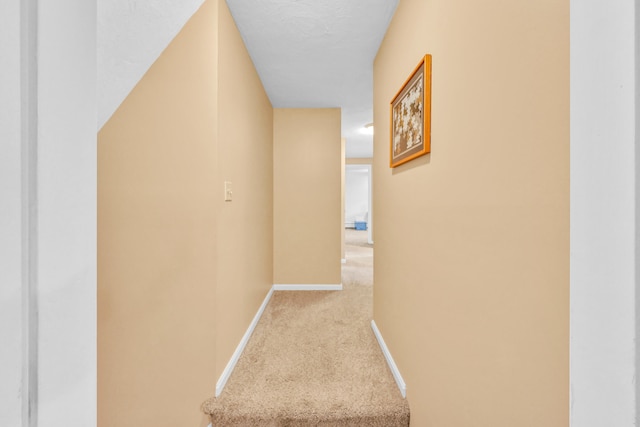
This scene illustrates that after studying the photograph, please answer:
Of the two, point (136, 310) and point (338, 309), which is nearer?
point (136, 310)

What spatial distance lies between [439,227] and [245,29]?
1.96 meters

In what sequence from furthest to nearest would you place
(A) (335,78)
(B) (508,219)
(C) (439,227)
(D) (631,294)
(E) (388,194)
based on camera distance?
(A) (335,78)
(E) (388,194)
(C) (439,227)
(B) (508,219)
(D) (631,294)

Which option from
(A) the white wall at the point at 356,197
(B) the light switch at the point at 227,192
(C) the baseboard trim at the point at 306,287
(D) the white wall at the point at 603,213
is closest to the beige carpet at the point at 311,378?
(C) the baseboard trim at the point at 306,287

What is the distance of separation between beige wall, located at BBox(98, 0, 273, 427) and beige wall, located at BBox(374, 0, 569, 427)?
3.59 feet

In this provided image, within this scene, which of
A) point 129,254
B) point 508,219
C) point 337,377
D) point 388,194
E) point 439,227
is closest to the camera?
point 508,219

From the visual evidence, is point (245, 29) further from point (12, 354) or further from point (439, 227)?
point (12, 354)

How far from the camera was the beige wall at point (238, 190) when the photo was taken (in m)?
1.59

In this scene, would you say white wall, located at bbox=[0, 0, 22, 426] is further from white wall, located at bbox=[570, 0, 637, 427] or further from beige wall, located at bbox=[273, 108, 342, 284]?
beige wall, located at bbox=[273, 108, 342, 284]

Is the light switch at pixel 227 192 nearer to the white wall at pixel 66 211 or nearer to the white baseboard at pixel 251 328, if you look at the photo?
the white baseboard at pixel 251 328

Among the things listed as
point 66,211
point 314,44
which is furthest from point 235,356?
point 314,44

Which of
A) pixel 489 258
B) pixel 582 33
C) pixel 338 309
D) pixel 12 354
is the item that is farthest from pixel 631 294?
pixel 338 309

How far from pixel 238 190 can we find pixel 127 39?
1.08 meters

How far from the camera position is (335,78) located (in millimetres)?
2764

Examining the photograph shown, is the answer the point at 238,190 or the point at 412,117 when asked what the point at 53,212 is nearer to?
the point at 412,117
